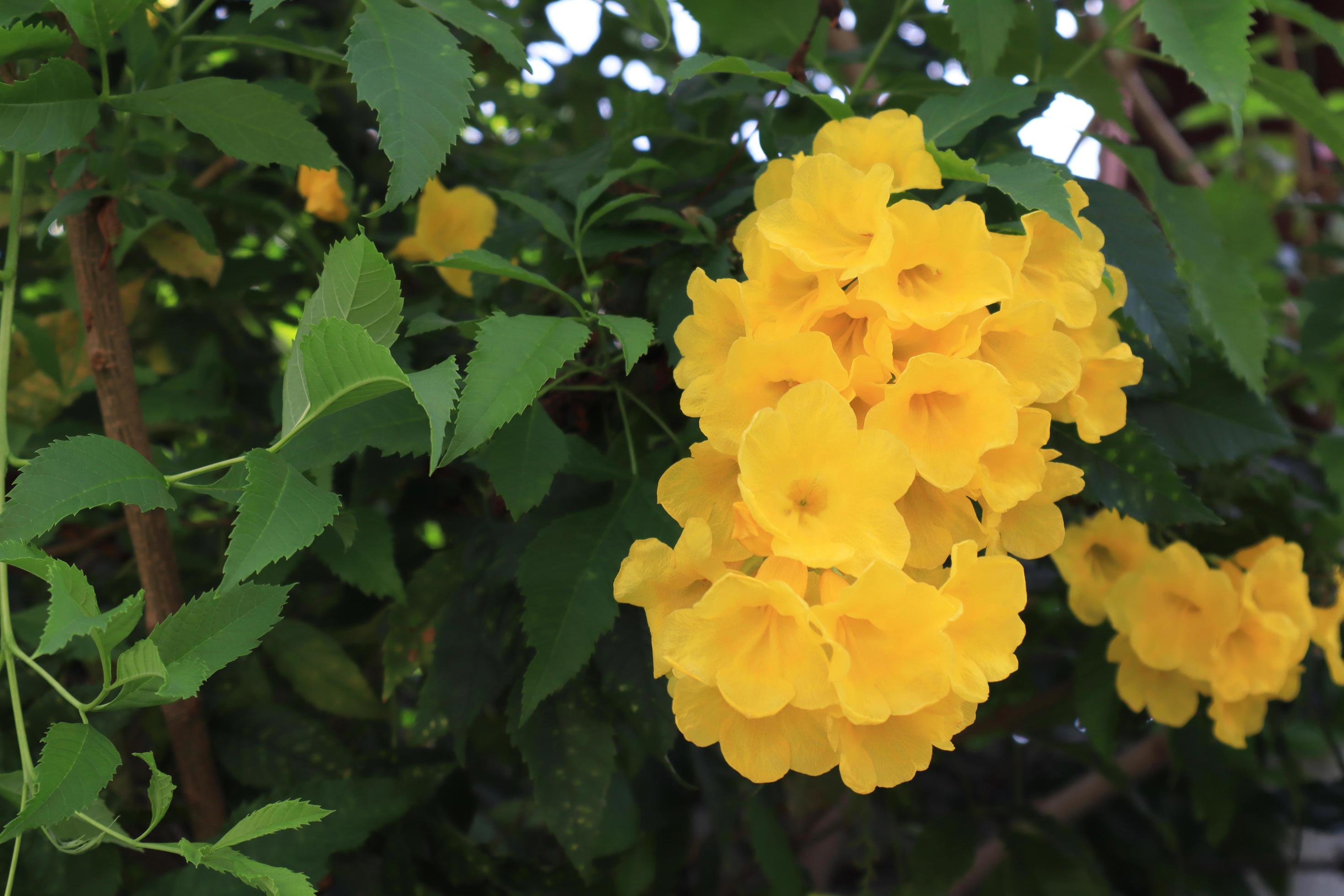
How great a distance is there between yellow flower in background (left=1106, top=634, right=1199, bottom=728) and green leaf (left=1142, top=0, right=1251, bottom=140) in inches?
17.1

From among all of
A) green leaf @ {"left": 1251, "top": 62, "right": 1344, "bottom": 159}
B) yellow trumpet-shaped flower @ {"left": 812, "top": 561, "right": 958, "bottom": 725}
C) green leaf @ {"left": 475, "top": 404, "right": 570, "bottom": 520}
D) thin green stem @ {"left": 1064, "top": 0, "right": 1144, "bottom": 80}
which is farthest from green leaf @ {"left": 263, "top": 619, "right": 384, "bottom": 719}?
green leaf @ {"left": 1251, "top": 62, "right": 1344, "bottom": 159}

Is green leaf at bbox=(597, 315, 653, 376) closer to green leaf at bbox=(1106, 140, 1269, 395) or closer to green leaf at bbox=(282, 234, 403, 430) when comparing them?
green leaf at bbox=(282, 234, 403, 430)

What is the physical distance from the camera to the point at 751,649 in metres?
0.45

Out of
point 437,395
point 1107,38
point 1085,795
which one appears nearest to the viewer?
point 437,395


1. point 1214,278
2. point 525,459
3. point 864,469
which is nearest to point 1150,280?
point 1214,278

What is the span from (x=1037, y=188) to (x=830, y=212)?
0.11 meters

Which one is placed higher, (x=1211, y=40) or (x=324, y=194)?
(x=1211, y=40)

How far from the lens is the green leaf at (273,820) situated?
18.0 inches

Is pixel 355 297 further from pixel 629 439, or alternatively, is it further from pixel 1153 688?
pixel 1153 688

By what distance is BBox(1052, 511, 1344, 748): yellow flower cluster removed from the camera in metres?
0.75

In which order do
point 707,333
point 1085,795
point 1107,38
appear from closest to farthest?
point 707,333, point 1107,38, point 1085,795

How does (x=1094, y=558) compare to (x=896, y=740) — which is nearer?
(x=896, y=740)

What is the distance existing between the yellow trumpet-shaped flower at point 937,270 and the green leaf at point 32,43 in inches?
18.9

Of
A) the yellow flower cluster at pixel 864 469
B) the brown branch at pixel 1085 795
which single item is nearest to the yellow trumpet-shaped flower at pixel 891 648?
the yellow flower cluster at pixel 864 469
